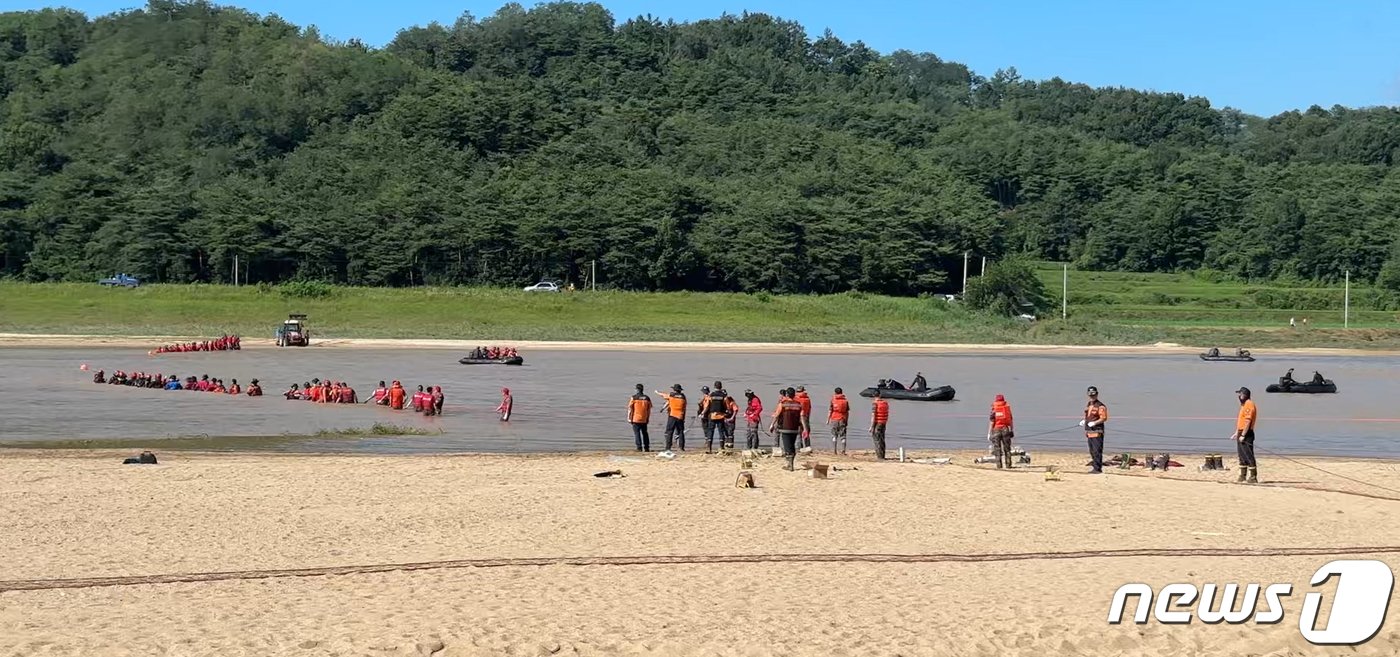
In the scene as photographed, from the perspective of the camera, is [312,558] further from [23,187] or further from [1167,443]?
[23,187]

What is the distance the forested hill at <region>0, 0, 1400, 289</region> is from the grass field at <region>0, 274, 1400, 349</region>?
9361mm

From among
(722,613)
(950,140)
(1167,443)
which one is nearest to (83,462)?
(722,613)

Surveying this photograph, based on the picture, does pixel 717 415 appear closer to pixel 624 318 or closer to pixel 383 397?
pixel 383 397

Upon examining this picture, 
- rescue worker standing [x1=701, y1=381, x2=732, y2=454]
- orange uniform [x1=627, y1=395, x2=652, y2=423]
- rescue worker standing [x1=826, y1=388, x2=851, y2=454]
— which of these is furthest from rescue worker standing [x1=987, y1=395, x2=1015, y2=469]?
orange uniform [x1=627, y1=395, x2=652, y2=423]

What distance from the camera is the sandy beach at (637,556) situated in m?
12.2

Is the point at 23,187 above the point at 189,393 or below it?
above

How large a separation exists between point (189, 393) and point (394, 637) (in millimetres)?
31556

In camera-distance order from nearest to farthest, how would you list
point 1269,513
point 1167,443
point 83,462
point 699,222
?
point 1269,513, point 83,462, point 1167,443, point 699,222

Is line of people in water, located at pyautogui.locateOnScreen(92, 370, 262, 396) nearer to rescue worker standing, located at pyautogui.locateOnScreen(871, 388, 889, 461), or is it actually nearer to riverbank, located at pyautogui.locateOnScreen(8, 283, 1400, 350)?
rescue worker standing, located at pyautogui.locateOnScreen(871, 388, 889, 461)

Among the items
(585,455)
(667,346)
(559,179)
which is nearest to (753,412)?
(585,455)

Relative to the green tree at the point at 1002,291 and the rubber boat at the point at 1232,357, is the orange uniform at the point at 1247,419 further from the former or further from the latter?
the green tree at the point at 1002,291

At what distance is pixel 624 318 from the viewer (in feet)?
290

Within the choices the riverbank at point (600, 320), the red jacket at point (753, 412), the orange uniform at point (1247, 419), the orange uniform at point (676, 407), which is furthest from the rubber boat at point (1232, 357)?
the orange uniform at point (676, 407)

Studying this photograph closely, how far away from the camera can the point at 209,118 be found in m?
148
